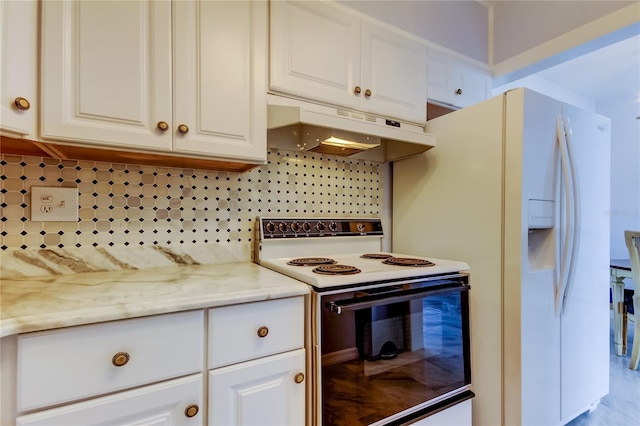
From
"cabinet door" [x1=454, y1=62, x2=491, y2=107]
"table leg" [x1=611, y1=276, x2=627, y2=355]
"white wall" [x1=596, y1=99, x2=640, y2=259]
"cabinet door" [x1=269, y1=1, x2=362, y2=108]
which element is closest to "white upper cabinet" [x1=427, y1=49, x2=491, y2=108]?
"cabinet door" [x1=454, y1=62, x2=491, y2=107]

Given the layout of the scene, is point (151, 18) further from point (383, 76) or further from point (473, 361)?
point (473, 361)

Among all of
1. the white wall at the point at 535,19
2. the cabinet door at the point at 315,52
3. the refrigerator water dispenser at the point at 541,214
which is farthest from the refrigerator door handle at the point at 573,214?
the cabinet door at the point at 315,52

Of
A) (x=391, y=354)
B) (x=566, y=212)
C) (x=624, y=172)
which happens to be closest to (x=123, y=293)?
(x=391, y=354)

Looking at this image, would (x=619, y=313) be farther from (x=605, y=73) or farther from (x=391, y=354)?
(x=391, y=354)

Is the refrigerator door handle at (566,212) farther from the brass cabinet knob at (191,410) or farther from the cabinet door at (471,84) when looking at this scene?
the brass cabinet knob at (191,410)

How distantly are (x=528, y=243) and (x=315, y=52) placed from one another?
135 cm

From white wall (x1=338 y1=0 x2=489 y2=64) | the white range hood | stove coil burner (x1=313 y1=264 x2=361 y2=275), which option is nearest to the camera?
stove coil burner (x1=313 y1=264 x2=361 y2=275)

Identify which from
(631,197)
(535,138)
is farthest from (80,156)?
(631,197)

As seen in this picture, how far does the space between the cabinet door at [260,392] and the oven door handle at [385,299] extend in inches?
7.6

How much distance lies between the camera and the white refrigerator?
51.3 inches

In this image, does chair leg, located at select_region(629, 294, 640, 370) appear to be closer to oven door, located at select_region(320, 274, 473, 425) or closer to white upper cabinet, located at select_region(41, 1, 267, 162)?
oven door, located at select_region(320, 274, 473, 425)

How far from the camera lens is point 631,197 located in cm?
339

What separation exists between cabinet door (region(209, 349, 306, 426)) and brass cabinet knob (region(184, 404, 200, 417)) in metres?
0.04

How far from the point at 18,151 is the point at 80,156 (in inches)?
6.8
